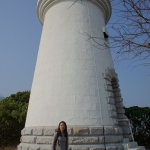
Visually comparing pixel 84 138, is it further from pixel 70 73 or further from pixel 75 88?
pixel 70 73

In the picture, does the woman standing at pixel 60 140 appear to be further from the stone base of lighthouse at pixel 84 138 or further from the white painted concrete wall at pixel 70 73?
the white painted concrete wall at pixel 70 73

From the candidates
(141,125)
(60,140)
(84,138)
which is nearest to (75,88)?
(84,138)

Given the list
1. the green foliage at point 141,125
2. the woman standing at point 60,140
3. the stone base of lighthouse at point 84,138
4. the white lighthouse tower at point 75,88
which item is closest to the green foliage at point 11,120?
the white lighthouse tower at point 75,88

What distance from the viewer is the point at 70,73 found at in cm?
604

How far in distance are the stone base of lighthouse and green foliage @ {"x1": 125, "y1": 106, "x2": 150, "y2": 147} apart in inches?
206

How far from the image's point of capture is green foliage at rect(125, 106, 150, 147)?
1011 cm

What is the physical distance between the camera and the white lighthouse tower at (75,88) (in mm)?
5262

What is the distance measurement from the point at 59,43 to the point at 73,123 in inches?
125

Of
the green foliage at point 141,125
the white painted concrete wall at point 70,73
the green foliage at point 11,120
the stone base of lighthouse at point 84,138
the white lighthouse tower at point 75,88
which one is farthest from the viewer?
the green foliage at point 11,120

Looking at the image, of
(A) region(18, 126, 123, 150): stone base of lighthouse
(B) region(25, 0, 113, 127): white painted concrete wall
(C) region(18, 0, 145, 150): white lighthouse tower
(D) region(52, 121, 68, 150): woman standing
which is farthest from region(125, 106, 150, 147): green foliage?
(D) region(52, 121, 68, 150): woman standing

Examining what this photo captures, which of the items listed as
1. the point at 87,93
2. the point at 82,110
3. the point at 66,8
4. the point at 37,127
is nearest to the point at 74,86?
the point at 87,93

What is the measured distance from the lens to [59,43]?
665 cm

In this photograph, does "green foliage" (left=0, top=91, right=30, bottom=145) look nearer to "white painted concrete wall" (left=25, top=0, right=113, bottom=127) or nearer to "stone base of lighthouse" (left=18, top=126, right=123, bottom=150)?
"white painted concrete wall" (left=25, top=0, right=113, bottom=127)

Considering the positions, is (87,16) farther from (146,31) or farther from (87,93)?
(146,31)
